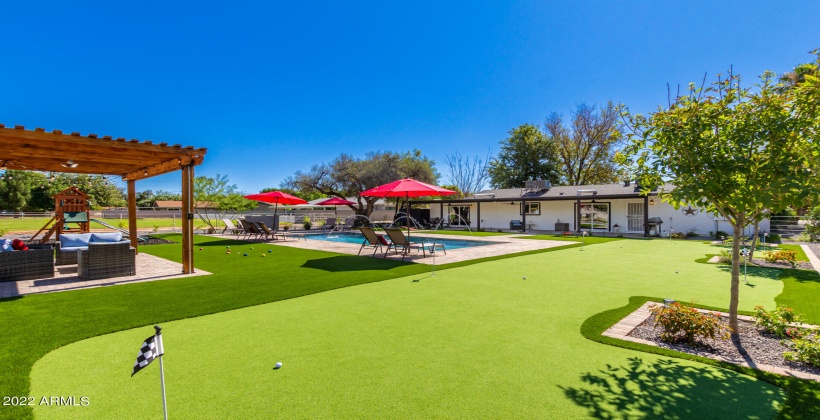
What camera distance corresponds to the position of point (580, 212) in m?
23.0

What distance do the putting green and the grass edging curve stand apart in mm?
94

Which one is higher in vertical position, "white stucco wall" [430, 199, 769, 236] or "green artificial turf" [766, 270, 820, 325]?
"white stucco wall" [430, 199, 769, 236]

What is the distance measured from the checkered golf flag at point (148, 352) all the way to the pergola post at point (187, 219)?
22.5 feet

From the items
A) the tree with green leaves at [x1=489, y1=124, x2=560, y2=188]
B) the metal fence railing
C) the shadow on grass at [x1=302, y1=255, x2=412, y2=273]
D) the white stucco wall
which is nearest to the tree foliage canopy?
the tree with green leaves at [x1=489, y1=124, x2=560, y2=188]

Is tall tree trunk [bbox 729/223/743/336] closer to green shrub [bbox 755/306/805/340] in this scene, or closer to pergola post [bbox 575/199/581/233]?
green shrub [bbox 755/306/805/340]

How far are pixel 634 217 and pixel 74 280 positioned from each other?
80.0 ft

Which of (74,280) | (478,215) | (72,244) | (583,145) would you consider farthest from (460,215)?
(74,280)

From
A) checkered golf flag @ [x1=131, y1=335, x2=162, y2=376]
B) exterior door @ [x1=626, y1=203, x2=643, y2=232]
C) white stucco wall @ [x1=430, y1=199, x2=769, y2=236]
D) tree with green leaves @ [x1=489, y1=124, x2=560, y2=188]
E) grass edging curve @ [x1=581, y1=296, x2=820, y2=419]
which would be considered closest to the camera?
checkered golf flag @ [x1=131, y1=335, x2=162, y2=376]

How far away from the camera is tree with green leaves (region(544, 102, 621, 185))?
35.6 m

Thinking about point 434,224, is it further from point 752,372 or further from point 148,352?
point 148,352

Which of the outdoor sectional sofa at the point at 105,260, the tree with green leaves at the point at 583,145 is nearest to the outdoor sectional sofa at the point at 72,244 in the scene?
A: the outdoor sectional sofa at the point at 105,260

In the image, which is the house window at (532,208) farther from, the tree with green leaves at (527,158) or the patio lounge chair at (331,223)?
the patio lounge chair at (331,223)

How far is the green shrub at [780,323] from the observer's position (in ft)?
12.3

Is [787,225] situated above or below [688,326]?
above
